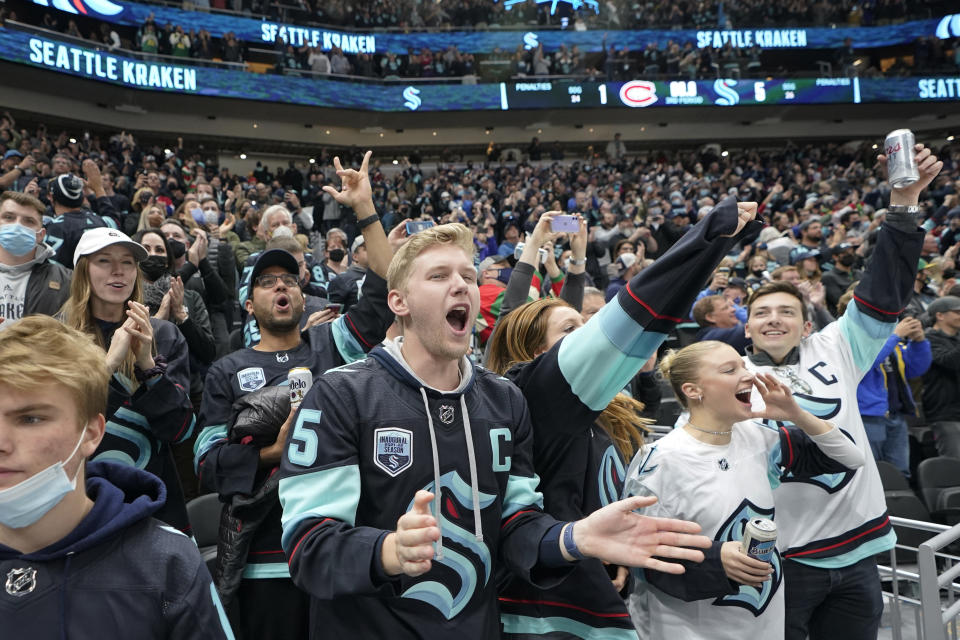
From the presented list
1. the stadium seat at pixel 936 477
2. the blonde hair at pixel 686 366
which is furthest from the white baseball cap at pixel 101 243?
the stadium seat at pixel 936 477

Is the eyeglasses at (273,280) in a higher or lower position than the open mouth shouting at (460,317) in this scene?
higher

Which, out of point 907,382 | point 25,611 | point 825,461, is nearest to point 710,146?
point 907,382

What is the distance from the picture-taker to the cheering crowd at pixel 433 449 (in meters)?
1.35

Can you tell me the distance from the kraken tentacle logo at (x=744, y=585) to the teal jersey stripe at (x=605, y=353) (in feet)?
2.79

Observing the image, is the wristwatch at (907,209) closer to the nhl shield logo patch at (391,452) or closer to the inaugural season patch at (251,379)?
the nhl shield logo patch at (391,452)

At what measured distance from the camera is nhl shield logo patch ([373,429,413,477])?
5.10ft

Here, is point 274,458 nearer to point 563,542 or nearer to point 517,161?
point 563,542

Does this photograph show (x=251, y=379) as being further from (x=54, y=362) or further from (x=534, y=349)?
(x=54, y=362)

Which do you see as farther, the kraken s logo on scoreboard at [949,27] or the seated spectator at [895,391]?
the kraken s logo on scoreboard at [949,27]

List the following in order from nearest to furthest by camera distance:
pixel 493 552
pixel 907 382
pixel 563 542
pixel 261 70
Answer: pixel 563 542
pixel 493 552
pixel 907 382
pixel 261 70

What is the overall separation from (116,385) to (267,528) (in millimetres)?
698

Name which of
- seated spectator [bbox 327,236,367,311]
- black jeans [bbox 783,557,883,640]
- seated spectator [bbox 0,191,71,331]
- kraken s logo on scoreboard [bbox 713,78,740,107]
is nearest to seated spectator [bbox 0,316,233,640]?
black jeans [bbox 783,557,883,640]

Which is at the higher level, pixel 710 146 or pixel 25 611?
pixel 710 146

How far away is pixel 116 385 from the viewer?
2395 mm
